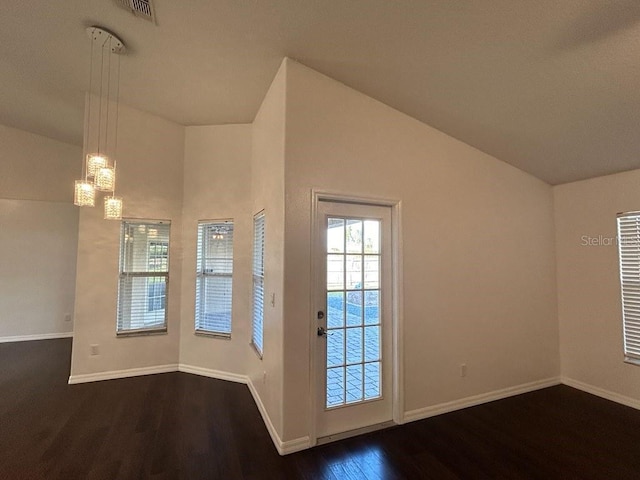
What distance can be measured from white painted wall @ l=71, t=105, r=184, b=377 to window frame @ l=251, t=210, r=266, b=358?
45.9 inches

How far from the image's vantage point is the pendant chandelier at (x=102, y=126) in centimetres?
261

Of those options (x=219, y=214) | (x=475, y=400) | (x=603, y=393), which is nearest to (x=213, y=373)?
(x=219, y=214)

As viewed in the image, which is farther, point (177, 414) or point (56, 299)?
point (56, 299)

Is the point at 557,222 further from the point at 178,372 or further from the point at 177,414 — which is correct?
the point at 178,372

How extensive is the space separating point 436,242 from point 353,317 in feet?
3.76

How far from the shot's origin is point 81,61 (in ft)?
10.00

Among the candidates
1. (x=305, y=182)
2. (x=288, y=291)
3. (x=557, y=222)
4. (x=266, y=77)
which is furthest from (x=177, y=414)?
(x=557, y=222)

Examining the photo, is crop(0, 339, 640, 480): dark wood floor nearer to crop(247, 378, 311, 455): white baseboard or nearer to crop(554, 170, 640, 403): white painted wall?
crop(247, 378, 311, 455): white baseboard

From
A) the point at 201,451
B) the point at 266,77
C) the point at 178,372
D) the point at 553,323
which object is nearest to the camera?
the point at 201,451

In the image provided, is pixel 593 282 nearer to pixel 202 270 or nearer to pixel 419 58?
pixel 419 58

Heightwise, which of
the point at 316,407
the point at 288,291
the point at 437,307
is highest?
the point at 288,291

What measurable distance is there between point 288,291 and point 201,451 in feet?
4.63

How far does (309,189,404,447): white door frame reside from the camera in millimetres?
2498

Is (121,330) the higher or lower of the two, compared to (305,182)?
lower
